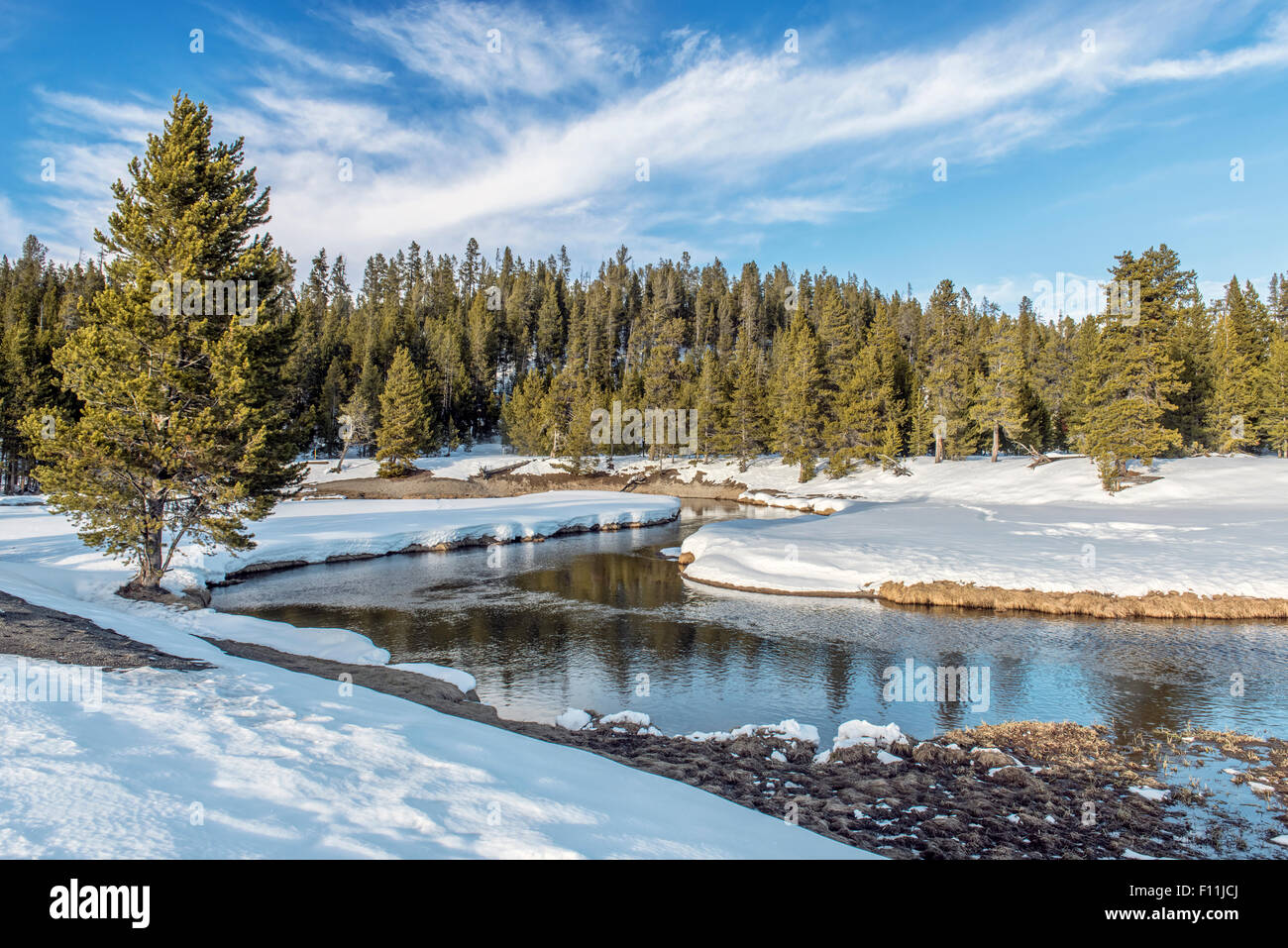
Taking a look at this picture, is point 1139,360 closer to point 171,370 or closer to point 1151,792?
point 1151,792

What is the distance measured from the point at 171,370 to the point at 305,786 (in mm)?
17170

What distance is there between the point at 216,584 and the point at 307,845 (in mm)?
26440

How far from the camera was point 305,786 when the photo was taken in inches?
223

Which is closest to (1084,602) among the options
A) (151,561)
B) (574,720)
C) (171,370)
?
(574,720)

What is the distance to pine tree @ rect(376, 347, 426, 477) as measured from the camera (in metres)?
63.8

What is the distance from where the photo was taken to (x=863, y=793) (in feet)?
29.9

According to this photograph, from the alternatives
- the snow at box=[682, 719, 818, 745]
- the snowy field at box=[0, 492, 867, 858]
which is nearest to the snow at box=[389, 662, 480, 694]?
the snowy field at box=[0, 492, 867, 858]

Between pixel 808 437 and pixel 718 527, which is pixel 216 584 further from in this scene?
pixel 808 437

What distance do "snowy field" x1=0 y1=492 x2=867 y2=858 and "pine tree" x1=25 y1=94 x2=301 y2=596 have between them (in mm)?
10296

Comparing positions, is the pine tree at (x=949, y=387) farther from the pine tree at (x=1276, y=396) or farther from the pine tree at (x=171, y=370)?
the pine tree at (x=171, y=370)

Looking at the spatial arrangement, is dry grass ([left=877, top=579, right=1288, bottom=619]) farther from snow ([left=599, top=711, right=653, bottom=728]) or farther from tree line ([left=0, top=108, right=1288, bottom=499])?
tree line ([left=0, top=108, right=1288, bottom=499])

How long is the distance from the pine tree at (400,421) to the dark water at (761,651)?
37536 mm

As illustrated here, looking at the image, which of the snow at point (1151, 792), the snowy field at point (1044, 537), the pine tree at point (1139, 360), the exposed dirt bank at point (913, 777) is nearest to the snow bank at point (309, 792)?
the exposed dirt bank at point (913, 777)

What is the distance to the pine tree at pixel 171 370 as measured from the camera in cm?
1780
